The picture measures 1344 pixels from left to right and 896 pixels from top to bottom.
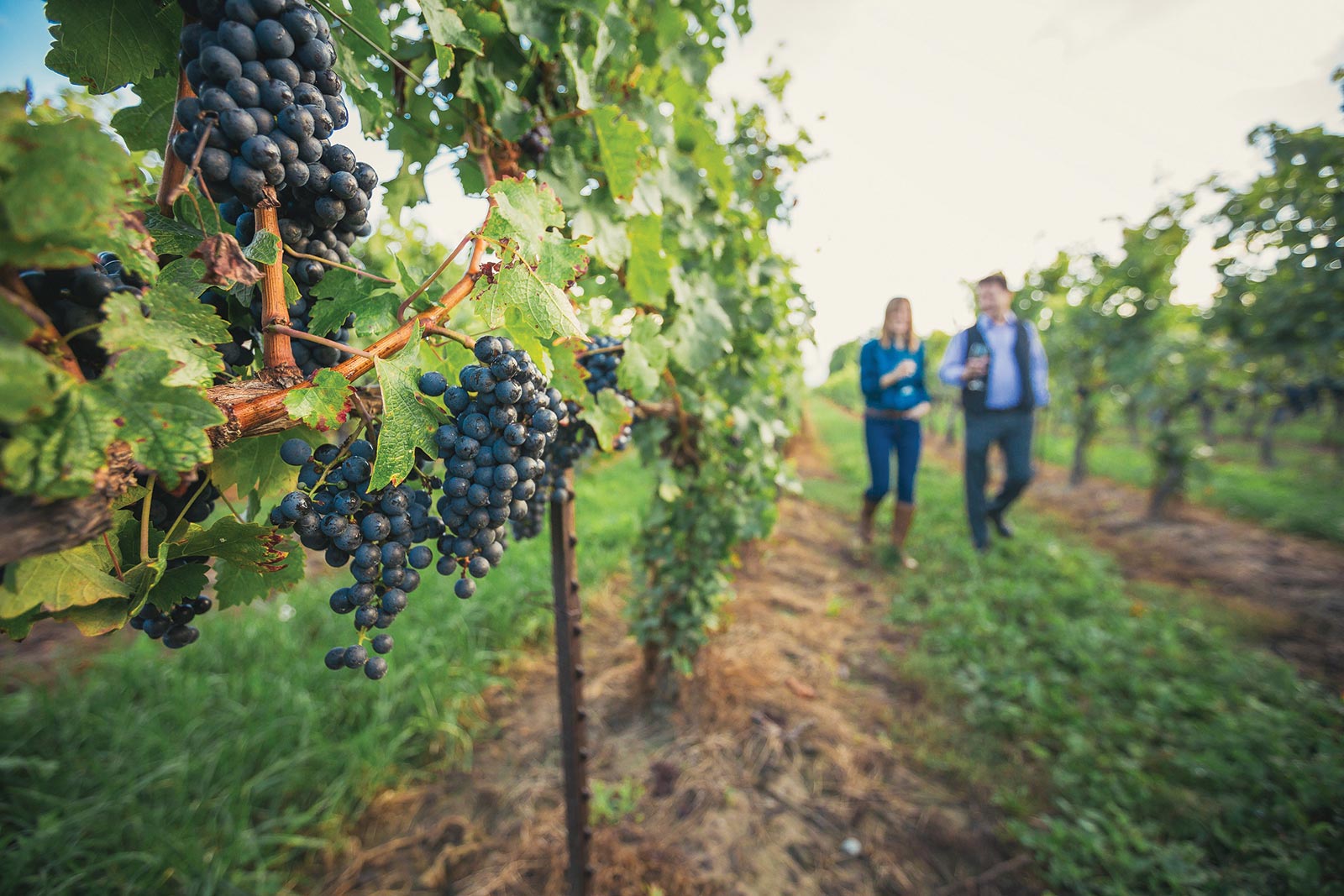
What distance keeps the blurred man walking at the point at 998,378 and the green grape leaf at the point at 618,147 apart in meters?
4.39

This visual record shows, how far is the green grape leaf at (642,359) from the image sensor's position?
1453 mm

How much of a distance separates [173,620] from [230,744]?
2862mm

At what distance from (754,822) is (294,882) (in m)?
2.09

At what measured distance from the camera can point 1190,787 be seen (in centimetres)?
269

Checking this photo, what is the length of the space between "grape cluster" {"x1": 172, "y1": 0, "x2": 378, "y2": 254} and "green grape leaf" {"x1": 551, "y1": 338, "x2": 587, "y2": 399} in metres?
0.53

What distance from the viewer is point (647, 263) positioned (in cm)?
167

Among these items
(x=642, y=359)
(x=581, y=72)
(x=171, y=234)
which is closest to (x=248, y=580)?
(x=171, y=234)

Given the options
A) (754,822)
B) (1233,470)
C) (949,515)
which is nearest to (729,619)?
(754,822)

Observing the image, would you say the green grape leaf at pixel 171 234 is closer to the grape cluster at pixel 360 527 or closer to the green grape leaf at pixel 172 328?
the green grape leaf at pixel 172 328

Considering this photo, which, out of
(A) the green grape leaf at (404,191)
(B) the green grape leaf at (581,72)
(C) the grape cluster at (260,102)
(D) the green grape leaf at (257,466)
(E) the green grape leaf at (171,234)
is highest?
(B) the green grape leaf at (581,72)

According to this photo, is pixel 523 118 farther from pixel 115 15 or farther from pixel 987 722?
pixel 987 722

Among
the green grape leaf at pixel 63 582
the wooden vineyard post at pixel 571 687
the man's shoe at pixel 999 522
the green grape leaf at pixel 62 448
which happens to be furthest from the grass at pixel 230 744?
the man's shoe at pixel 999 522

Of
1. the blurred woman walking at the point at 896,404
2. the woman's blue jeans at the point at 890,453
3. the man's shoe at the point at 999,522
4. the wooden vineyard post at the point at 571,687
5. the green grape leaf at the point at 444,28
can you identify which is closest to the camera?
the green grape leaf at the point at 444,28

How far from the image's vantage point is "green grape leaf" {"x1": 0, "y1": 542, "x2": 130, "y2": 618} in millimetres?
583
